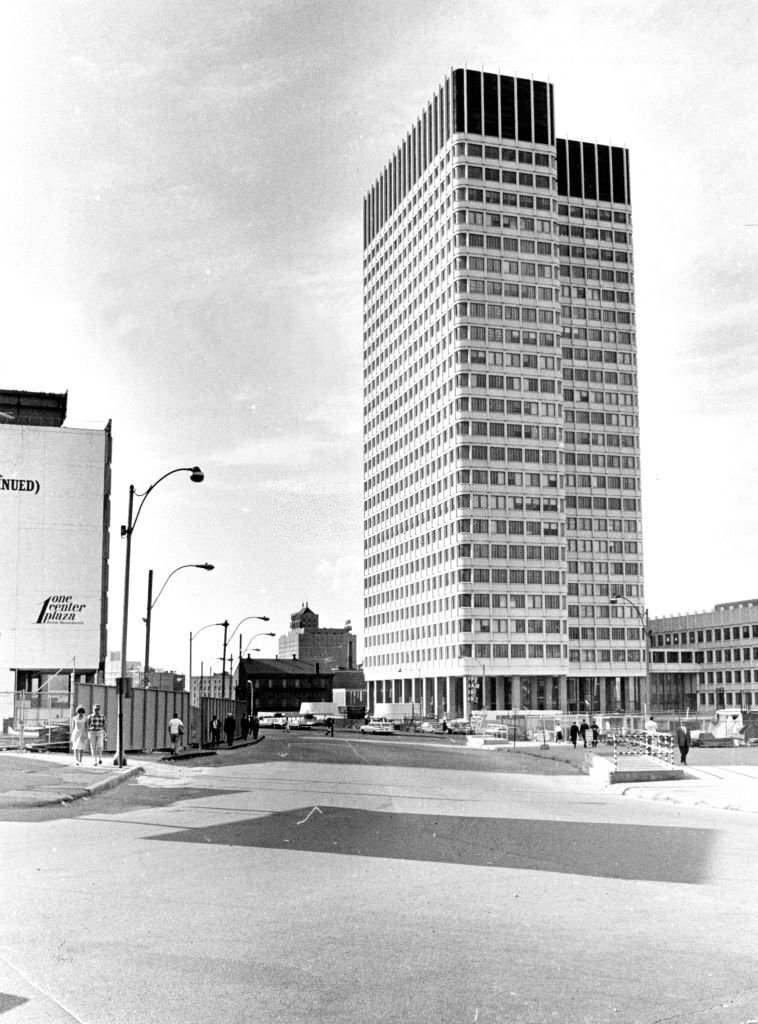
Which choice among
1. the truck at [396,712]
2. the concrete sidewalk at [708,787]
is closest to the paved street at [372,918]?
the concrete sidewalk at [708,787]

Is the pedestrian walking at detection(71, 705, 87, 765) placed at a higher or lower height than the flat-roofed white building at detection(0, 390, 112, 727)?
lower

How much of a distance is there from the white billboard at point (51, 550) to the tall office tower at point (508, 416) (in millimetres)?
64851

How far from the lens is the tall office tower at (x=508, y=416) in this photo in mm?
133250

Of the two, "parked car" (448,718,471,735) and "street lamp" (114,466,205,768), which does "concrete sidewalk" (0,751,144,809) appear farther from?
"parked car" (448,718,471,735)

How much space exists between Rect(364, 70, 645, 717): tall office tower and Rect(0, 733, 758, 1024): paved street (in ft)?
375

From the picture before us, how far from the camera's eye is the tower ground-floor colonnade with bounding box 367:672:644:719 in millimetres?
129750

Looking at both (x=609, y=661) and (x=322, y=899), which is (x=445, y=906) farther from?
(x=609, y=661)

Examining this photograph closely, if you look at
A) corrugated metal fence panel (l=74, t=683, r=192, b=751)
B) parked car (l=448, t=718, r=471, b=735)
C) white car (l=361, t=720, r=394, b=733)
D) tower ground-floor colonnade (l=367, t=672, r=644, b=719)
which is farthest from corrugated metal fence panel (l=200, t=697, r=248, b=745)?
tower ground-floor colonnade (l=367, t=672, r=644, b=719)

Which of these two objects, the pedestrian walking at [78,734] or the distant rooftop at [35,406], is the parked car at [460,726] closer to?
the distant rooftop at [35,406]

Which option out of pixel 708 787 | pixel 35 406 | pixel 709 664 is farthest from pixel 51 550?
pixel 709 664

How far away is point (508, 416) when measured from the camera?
445 ft

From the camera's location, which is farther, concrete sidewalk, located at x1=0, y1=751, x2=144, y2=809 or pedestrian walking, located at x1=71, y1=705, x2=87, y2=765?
pedestrian walking, located at x1=71, y1=705, x2=87, y2=765

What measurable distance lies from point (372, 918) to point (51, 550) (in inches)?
2661

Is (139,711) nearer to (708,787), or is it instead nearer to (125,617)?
(125,617)
